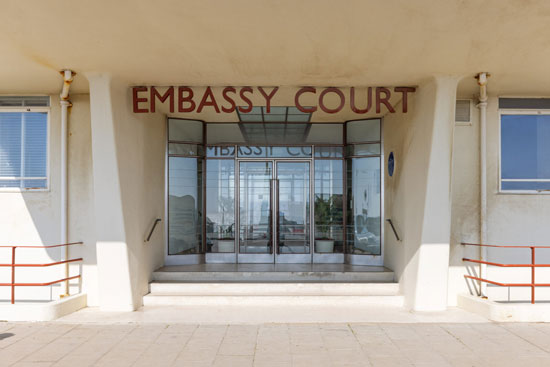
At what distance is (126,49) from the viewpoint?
559 cm

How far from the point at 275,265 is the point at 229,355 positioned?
4.35m

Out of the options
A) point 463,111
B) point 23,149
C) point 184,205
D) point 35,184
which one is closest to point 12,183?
point 35,184

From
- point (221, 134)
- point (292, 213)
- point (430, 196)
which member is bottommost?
point (292, 213)

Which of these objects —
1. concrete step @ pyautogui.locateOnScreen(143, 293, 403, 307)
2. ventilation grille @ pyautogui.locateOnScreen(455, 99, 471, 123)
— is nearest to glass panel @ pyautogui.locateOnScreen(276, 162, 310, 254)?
concrete step @ pyautogui.locateOnScreen(143, 293, 403, 307)

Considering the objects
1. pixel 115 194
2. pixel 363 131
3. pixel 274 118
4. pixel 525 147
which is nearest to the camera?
pixel 115 194

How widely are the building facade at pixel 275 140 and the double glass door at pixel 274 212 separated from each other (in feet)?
0.11

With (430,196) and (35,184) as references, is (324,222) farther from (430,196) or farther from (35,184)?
(35,184)

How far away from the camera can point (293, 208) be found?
385 inches

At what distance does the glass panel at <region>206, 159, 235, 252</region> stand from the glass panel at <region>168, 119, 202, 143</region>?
66cm

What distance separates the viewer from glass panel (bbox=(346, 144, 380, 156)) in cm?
913

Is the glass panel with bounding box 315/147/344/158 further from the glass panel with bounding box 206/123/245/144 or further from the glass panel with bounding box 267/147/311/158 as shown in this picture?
the glass panel with bounding box 206/123/245/144

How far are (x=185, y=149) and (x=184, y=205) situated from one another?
3.99 feet

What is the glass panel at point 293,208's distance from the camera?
380 inches

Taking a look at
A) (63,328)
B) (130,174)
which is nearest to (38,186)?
(130,174)
